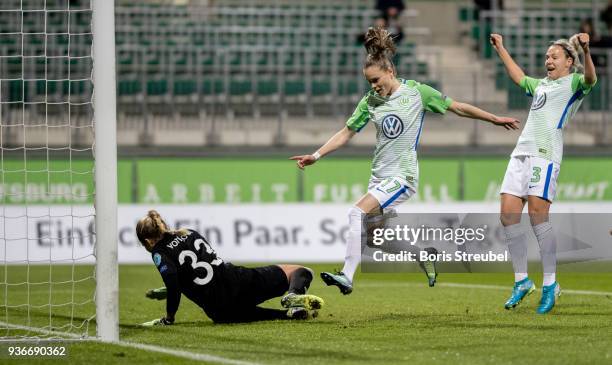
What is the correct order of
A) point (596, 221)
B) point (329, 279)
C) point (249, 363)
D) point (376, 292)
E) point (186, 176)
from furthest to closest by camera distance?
point (186, 176) → point (596, 221) → point (376, 292) → point (329, 279) → point (249, 363)

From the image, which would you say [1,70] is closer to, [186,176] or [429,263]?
[186,176]

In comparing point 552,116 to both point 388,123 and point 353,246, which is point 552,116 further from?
point 353,246

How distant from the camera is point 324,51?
22516 mm

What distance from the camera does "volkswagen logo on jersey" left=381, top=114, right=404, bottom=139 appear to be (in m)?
9.57

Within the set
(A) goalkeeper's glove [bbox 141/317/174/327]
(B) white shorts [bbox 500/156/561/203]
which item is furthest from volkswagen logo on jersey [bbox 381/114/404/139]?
(A) goalkeeper's glove [bbox 141/317/174/327]

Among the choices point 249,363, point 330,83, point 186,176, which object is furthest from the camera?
point 330,83

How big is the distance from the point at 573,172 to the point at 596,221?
6.88ft

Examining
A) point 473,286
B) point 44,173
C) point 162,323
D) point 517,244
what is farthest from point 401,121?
point 44,173

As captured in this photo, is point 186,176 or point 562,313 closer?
point 562,313

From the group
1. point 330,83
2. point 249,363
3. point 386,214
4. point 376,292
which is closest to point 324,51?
point 330,83

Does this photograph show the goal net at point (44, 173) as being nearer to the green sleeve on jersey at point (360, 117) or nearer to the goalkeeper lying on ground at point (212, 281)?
the goalkeeper lying on ground at point (212, 281)

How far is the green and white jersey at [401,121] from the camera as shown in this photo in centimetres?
959

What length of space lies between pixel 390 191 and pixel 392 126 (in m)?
0.57

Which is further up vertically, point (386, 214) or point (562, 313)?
point (386, 214)
